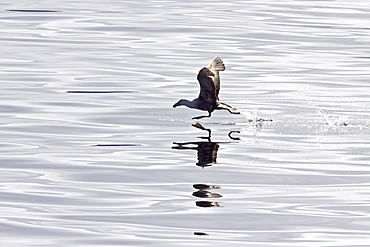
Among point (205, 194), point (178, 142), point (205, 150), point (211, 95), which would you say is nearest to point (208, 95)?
point (211, 95)

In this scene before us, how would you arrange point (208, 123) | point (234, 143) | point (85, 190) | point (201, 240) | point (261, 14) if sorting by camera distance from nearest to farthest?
point (201, 240) < point (85, 190) < point (234, 143) < point (208, 123) < point (261, 14)

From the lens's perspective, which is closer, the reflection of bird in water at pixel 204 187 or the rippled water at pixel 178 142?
the rippled water at pixel 178 142

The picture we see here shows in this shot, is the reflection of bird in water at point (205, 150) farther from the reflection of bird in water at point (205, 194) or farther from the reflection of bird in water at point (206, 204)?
the reflection of bird in water at point (206, 204)

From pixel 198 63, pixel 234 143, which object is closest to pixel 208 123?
pixel 234 143

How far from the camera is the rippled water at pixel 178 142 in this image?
10.2 m

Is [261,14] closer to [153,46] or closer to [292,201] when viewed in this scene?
[153,46]

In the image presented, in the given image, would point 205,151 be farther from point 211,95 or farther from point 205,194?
point 205,194

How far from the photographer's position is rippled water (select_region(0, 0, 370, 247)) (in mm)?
10211

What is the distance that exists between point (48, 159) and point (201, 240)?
12.8ft

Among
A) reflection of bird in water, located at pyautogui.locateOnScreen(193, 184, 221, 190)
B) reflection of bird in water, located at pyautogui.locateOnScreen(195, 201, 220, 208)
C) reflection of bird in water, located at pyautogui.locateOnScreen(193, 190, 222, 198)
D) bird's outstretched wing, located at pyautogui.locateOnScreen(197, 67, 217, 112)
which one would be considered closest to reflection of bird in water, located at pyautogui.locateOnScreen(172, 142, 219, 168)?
reflection of bird in water, located at pyautogui.locateOnScreen(193, 184, 221, 190)

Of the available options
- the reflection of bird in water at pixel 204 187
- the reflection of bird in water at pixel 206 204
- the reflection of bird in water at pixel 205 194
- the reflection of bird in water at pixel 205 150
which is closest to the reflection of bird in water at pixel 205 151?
the reflection of bird in water at pixel 205 150

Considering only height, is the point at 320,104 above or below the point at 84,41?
below

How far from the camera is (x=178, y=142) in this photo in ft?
47.5

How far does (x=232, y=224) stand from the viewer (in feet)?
33.5
